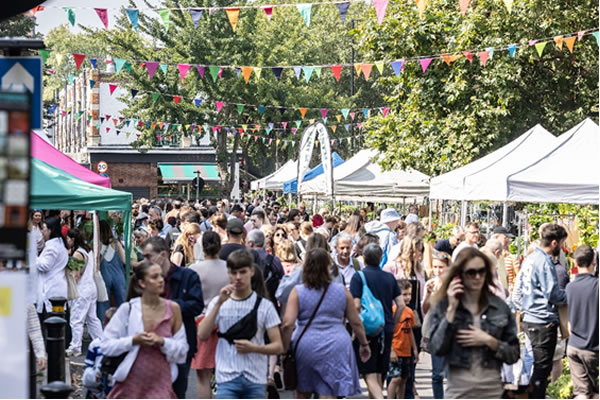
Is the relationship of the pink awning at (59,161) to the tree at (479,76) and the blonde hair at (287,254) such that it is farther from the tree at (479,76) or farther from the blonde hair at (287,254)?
the tree at (479,76)

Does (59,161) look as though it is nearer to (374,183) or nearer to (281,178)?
(374,183)

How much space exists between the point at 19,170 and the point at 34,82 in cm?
152

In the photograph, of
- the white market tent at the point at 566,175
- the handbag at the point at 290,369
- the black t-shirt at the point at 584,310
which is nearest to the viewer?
the handbag at the point at 290,369

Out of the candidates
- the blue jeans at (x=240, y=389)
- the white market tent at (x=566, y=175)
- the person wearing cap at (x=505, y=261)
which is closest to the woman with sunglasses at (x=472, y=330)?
the blue jeans at (x=240, y=389)

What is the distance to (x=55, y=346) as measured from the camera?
27.7 feet

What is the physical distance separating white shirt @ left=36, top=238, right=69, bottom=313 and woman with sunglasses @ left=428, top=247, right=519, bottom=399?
20.7ft

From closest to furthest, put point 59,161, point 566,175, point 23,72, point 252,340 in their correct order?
point 23,72, point 252,340, point 566,175, point 59,161

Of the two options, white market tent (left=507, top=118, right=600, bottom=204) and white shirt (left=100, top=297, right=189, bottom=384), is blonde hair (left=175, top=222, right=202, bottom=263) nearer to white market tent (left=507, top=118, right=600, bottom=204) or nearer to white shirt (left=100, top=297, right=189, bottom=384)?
white market tent (left=507, top=118, right=600, bottom=204)

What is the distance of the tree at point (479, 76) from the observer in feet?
73.5

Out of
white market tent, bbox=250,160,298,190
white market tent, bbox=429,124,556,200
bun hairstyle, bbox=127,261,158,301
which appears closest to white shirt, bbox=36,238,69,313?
bun hairstyle, bbox=127,261,158,301

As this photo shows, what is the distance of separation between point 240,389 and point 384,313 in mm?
1956

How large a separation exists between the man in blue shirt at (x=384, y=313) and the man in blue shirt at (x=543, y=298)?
1529mm

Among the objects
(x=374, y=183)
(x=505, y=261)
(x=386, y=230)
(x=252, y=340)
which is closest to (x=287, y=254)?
(x=252, y=340)

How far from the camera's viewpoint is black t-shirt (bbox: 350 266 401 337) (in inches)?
328
